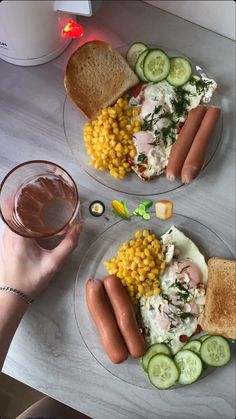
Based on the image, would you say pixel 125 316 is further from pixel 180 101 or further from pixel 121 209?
pixel 180 101

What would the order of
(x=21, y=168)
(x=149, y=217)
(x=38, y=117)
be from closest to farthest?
(x=21, y=168)
(x=149, y=217)
(x=38, y=117)

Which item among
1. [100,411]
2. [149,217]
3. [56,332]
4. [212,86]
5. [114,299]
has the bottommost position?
[100,411]

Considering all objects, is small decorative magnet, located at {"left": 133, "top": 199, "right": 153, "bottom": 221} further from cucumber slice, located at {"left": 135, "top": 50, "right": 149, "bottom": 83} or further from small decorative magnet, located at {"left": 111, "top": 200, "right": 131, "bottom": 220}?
cucumber slice, located at {"left": 135, "top": 50, "right": 149, "bottom": 83}

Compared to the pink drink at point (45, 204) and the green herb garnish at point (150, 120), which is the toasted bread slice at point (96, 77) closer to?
the green herb garnish at point (150, 120)

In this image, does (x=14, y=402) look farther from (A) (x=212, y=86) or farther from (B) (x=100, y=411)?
(A) (x=212, y=86)

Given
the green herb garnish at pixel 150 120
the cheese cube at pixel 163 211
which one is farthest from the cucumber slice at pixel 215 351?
the green herb garnish at pixel 150 120

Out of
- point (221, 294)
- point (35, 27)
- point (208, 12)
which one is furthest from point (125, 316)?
point (208, 12)

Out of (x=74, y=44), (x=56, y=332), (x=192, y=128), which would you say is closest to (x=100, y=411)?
(x=56, y=332)
